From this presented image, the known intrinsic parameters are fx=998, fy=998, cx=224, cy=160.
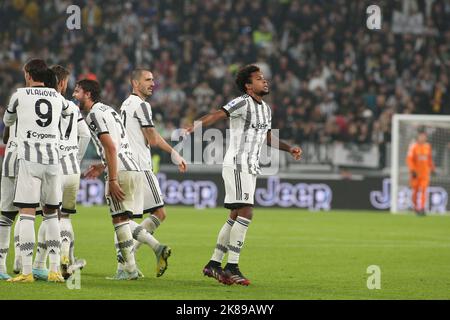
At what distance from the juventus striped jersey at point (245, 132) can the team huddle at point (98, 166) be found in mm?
10

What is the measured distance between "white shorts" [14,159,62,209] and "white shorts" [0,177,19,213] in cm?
61

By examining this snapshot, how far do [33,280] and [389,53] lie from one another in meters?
20.4

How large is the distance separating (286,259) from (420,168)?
11488 mm

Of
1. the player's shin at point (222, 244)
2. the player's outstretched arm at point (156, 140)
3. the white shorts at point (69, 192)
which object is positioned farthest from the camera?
the white shorts at point (69, 192)

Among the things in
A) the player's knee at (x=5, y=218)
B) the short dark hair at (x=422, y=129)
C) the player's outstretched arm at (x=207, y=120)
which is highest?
the short dark hair at (x=422, y=129)

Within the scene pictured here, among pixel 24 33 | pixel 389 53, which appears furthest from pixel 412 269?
pixel 24 33

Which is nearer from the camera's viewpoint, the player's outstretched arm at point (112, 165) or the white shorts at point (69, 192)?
the player's outstretched arm at point (112, 165)

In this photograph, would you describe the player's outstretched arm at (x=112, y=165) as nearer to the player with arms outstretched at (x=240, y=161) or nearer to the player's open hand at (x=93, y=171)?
the player with arms outstretched at (x=240, y=161)

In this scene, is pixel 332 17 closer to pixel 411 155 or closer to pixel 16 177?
pixel 411 155

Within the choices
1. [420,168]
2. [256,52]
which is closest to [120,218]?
[420,168]

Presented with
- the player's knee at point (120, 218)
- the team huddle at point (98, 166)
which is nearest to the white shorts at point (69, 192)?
the team huddle at point (98, 166)

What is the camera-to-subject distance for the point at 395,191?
24.1 meters

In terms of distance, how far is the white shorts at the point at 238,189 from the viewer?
9.95m
